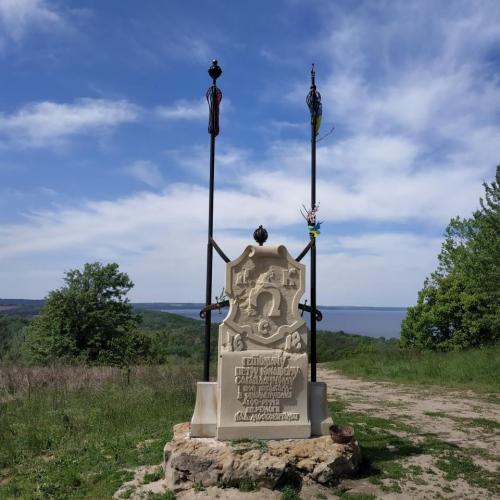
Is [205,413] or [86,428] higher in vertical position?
[205,413]

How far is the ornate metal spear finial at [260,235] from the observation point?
7.14 m

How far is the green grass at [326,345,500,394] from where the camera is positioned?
1518 cm

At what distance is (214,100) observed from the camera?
7.51 metres

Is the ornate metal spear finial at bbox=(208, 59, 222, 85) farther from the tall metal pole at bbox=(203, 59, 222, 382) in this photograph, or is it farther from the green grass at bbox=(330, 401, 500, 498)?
the green grass at bbox=(330, 401, 500, 498)

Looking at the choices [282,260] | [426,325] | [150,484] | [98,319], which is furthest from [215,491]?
[426,325]

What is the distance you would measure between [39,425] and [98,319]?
36.7ft

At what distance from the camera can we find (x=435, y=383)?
15508 millimetres

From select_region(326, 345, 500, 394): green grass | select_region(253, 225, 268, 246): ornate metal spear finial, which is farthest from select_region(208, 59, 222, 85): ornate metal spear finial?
select_region(326, 345, 500, 394): green grass

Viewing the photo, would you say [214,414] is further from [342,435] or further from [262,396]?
[342,435]

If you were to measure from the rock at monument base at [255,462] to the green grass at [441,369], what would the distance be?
9563 mm

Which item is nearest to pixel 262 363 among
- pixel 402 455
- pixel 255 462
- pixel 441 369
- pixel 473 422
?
pixel 255 462

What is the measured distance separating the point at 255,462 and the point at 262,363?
1295 millimetres

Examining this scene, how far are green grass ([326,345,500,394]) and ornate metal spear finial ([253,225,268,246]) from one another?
10.1 meters

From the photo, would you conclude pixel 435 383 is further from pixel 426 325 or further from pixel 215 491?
pixel 215 491
